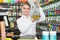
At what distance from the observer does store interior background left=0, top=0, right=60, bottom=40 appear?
2221 mm

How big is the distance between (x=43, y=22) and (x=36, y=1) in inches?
10.4

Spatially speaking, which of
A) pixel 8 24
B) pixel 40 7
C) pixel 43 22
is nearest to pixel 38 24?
pixel 43 22

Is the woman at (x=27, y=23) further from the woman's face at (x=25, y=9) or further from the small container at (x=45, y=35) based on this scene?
the small container at (x=45, y=35)

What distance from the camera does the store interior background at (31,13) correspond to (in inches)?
87.4

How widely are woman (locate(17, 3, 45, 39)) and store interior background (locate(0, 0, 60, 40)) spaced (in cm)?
4

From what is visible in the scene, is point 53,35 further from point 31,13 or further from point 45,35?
point 31,13

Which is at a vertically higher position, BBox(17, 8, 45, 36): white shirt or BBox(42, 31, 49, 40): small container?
BBox(17, 8, 45, 36): white shirt

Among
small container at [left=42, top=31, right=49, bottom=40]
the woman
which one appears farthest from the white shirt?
small container at [left=42, top=31, right=49, bottom=40]

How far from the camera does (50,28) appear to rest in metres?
2.24

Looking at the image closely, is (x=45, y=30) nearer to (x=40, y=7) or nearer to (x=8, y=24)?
(x=40, y=7)

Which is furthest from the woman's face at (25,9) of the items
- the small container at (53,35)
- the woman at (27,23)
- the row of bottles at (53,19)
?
the small container at (53,35)

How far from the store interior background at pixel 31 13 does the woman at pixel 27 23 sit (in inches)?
1.7

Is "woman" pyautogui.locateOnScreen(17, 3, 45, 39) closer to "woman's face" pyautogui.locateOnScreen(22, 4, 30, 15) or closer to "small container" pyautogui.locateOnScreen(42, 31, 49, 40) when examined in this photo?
"woman's face" pyautogui.locateOnScreen(22, 4, 30, 15)

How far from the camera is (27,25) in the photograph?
225 centimetres
